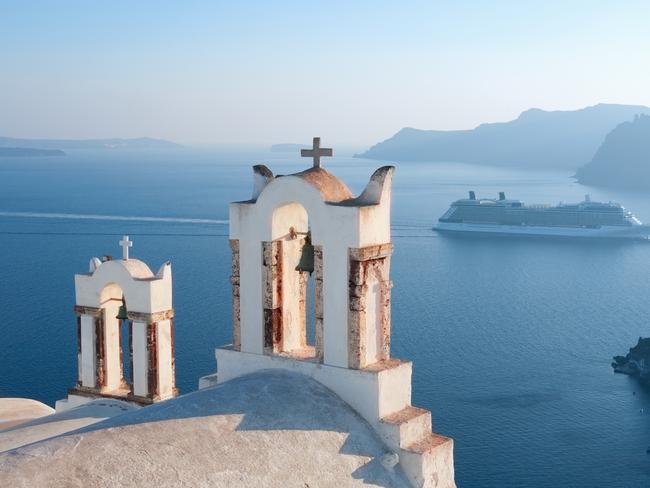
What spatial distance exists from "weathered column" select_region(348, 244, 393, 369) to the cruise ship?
61144 millimetres

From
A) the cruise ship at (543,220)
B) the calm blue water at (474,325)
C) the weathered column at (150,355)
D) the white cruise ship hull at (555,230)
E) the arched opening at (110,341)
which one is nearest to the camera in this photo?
the weathered column at (150,355)

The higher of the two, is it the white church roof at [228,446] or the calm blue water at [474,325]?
the white church roof at [228,446]

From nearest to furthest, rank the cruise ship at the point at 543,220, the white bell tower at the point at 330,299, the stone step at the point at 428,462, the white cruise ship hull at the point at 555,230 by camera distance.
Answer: the stone step at the point at 428,462 < the white bell tower at the point at 330,299 < the white cruise ship hull at the point at 555,230 < the cruise ship at the point at 543,220

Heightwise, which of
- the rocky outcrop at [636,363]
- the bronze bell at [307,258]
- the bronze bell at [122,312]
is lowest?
the rocky outcrop at [636,363]

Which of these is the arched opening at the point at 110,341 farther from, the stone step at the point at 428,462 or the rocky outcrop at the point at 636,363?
the rocky outcrop at the point at 636,363

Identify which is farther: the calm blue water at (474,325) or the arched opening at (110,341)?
the calm blue water at (474,325)

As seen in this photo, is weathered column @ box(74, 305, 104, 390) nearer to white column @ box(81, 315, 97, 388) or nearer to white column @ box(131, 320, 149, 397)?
white column @ box(81, 315, 97, 388)

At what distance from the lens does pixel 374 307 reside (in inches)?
251

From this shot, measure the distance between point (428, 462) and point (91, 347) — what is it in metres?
3.59

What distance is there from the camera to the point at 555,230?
220 ft

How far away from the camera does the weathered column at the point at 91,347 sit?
8.04 m

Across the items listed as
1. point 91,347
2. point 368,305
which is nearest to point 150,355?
point 91,347

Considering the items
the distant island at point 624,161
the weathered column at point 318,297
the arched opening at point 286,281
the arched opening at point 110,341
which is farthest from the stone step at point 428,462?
the distant island at point 624,161

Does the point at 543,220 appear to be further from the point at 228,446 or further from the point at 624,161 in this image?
the point at 624,161
